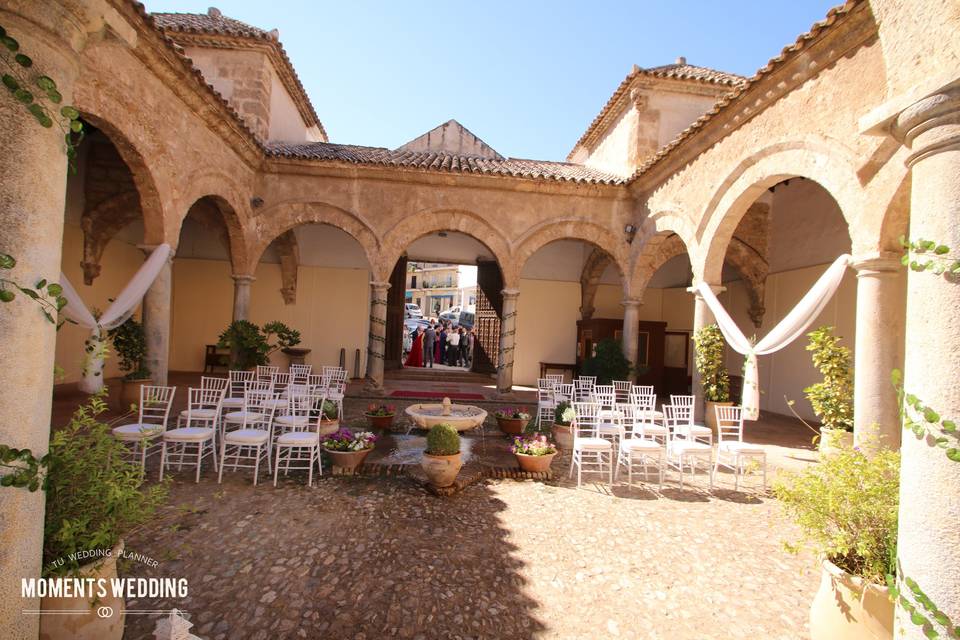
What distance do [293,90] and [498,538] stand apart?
1378 cm

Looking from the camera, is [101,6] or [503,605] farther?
[503,605]

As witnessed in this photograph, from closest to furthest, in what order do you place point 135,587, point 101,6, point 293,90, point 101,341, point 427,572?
point 101,6 < point 135,587 < point 427,572 < point 101,341 < point 293,90

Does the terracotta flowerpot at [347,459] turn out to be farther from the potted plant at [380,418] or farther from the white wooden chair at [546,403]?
the white wooden chair at [546,403]

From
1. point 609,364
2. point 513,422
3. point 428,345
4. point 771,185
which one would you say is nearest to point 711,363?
point 609,364

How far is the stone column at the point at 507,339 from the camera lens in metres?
11.3

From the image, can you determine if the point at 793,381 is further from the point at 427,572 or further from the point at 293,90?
the point at 293,90

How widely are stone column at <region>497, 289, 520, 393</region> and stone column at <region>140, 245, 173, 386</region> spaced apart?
6.66 meters

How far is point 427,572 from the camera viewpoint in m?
3.57

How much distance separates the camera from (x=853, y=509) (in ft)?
8.78

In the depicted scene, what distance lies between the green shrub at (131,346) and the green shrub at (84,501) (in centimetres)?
631

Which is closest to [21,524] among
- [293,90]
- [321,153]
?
[321,153]

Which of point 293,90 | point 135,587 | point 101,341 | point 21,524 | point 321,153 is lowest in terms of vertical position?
point 135,587

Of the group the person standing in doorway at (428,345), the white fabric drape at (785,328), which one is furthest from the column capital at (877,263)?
the person standing in doorway at (428,345)

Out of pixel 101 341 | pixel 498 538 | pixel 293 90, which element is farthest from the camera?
pixel 293 90
